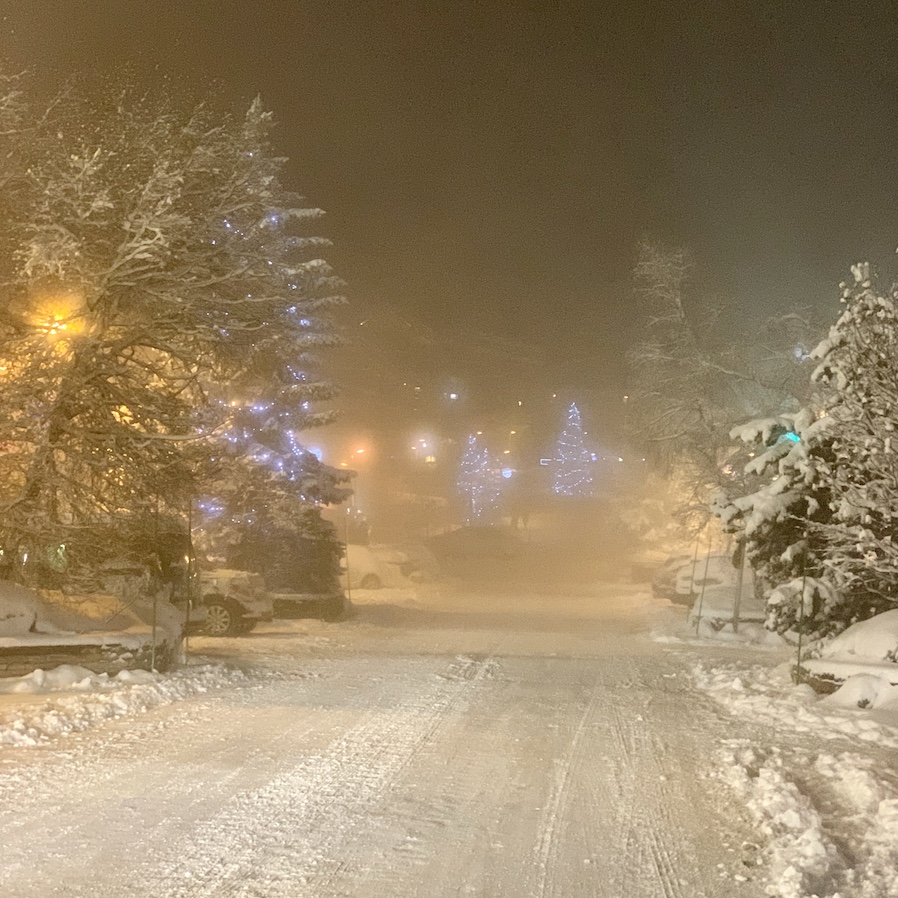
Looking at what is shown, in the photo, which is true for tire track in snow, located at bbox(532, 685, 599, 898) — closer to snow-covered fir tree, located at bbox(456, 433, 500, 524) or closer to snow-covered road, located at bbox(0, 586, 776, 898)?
snow-covered road, located at bbox(0, 586, 776, 898)

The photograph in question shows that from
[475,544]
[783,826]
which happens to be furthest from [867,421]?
[475,544]

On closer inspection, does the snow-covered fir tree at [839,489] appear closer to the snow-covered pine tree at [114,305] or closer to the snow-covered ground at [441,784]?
the snow-covered ground at [441,784]

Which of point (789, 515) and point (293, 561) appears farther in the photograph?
point (293, 561)

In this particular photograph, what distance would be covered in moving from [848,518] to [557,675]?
17.1 ft

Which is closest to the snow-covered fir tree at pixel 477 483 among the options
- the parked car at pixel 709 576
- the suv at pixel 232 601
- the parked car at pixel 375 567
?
the parked car at pixel 375 567

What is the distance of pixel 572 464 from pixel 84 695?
87.2 m

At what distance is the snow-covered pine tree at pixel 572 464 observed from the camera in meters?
96.1

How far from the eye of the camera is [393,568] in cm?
3306

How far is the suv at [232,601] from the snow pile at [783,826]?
41.2 feet

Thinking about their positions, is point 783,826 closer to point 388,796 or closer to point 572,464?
point 388,796

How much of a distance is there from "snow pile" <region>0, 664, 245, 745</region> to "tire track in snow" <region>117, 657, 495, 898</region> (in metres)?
2.61

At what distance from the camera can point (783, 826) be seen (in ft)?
22.6

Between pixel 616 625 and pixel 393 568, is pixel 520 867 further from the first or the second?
pixel 393 568

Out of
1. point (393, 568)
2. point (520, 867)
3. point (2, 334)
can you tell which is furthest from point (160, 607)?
point (393, 568)
